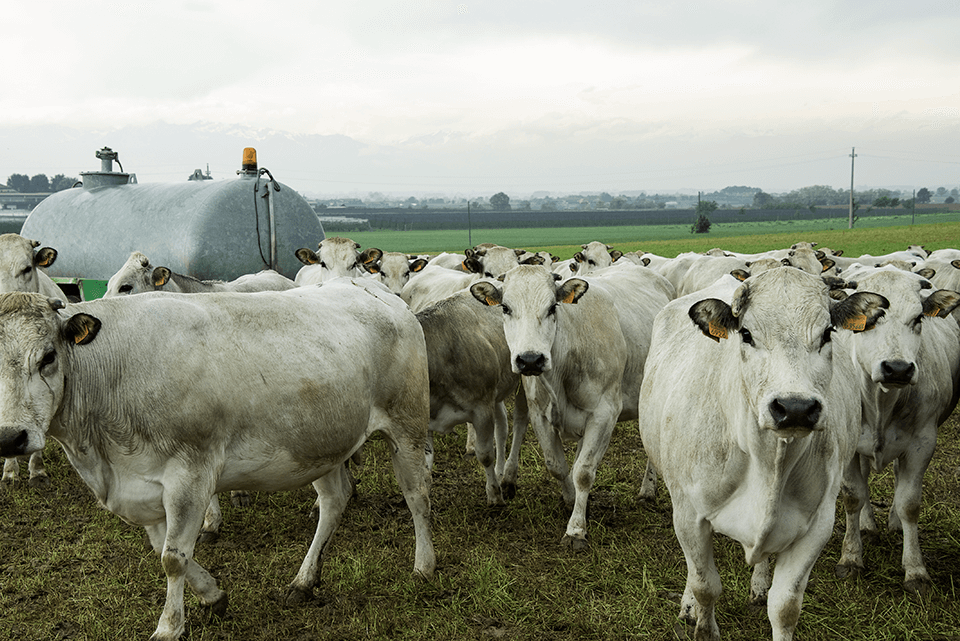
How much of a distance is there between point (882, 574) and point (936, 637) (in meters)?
0.85

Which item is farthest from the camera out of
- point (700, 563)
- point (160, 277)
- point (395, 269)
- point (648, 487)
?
point (395, 269)

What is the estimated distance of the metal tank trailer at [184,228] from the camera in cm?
1109

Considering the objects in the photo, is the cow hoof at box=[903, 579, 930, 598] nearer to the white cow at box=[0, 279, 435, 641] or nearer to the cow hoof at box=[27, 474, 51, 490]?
the white cow at box=[0, 279, 435, 641]

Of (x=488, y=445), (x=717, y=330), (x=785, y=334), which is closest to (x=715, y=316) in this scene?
(x=717, y=330)

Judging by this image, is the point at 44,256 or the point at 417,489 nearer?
the point at 417,489

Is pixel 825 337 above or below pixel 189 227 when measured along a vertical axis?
below

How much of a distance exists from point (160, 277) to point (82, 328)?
405cm

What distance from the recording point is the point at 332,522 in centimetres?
538

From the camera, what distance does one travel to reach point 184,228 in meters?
11.1

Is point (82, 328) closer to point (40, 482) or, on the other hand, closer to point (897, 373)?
point (40, 482)

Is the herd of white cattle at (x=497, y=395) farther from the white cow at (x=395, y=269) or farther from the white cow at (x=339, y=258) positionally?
the white cow at (x=395, y=269)

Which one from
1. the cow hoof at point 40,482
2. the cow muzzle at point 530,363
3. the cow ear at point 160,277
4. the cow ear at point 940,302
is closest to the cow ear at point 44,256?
the cow ear at point 160,277

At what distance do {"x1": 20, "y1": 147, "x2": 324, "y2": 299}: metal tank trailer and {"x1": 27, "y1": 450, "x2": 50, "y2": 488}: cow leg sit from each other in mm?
3966

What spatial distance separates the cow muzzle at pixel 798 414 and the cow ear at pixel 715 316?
1.63 feet
